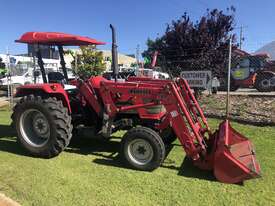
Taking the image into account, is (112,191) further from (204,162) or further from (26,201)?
(204,162)

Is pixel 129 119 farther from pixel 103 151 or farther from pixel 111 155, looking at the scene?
pixel 103 151

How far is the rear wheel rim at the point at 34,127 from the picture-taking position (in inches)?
246

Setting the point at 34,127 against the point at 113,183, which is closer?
the point at 113,183

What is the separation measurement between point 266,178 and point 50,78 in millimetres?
4394

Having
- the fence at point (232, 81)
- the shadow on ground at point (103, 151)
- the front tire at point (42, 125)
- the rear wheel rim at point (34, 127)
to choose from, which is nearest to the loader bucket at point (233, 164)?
the shadow on ground at point (103, 151)

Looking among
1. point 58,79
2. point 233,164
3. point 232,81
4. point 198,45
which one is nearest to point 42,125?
point 58,79

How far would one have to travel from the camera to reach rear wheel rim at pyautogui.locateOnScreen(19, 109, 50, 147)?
6.25 metres

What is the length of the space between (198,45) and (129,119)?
9.34 m

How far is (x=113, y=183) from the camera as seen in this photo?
491 cm

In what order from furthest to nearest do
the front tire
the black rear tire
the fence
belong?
the fence
the front tire
the black rear tire

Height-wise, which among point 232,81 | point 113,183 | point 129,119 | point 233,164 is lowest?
point 113,183

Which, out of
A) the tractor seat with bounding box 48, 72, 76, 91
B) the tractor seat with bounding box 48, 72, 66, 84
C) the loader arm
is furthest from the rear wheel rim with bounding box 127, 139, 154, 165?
the tractor seat with bounding box 48, 72, 66, 84

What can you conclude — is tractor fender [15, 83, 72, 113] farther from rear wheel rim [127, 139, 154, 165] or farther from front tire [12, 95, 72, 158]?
rear wheel rim [127, 139, 154, 165]

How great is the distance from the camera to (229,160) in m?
4.73
